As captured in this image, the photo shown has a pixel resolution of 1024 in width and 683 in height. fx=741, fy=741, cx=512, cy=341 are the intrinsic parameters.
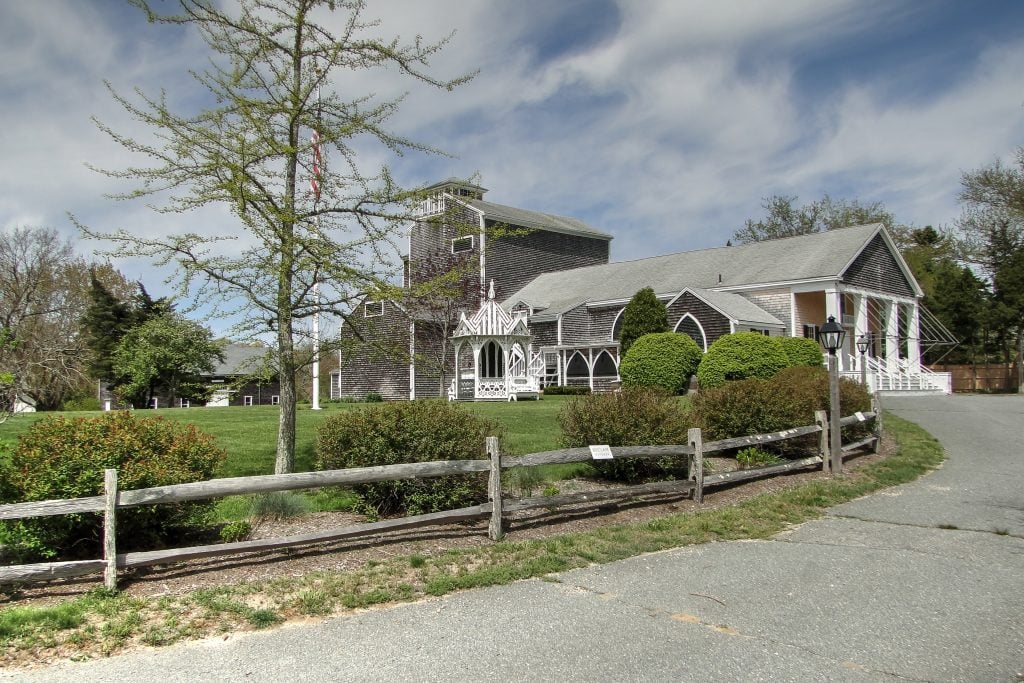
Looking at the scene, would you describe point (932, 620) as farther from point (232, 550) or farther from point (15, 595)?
point (15, 595)

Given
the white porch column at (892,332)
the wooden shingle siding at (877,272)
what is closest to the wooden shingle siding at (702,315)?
the wooden shingle siding at (877,272)

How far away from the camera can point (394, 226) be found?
31.4 feet

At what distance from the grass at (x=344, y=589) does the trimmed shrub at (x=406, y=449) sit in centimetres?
110

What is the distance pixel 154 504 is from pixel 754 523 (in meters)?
6.40

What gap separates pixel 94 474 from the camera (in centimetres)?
644

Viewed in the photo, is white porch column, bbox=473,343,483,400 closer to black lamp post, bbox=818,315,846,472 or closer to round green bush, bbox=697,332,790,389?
round green bush, bbox=697,332,790,389

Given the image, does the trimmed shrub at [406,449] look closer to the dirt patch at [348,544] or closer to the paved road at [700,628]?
the dirt patch at [348,544]

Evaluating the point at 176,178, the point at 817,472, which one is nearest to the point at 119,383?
the point at 176,178

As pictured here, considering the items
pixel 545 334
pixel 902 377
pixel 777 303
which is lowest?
pixel 902 377

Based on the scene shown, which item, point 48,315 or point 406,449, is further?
point 48,315

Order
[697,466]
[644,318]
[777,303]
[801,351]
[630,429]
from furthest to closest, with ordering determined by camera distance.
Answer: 1. [777,303]
2. [644,318]
3. [801,351]
4. [630,429]
5. [697,466]

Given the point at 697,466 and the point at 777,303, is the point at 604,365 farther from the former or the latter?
the point at 697,466

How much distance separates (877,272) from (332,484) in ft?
103

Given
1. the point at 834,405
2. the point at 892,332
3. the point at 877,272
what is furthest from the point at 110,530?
the point at 892,332
